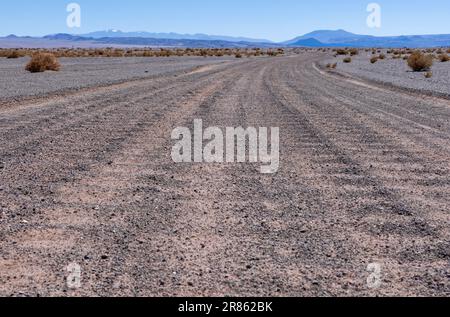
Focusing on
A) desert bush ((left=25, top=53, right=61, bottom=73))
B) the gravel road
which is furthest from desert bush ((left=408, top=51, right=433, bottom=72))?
the gravel road

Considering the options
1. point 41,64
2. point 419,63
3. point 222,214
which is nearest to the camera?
point 222,214

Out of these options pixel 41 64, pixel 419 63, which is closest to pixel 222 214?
pixel 41 64

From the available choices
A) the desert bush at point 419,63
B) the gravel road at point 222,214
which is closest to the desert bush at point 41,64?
the gravel road at point 222,214

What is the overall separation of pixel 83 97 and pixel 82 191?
1280 cm

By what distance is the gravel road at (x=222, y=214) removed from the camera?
4.66m

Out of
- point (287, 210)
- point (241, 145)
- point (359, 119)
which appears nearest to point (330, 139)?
point (241, 145)

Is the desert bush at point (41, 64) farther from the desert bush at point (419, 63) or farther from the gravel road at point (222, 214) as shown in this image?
the desert bush at point (419, 63)

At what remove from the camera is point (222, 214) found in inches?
254

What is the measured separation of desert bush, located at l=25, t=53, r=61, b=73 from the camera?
35.9 metres

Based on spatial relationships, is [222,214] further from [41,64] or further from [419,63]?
[419,63]

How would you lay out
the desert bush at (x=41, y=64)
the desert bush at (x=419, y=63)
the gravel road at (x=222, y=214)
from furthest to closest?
the desert bush at (x=419, y=63) < the desert bush at (x=41, y=64) < the gravel road at (x=222, y=214)

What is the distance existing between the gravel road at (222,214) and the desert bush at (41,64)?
2447 centimetres

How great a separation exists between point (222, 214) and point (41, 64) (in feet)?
109
